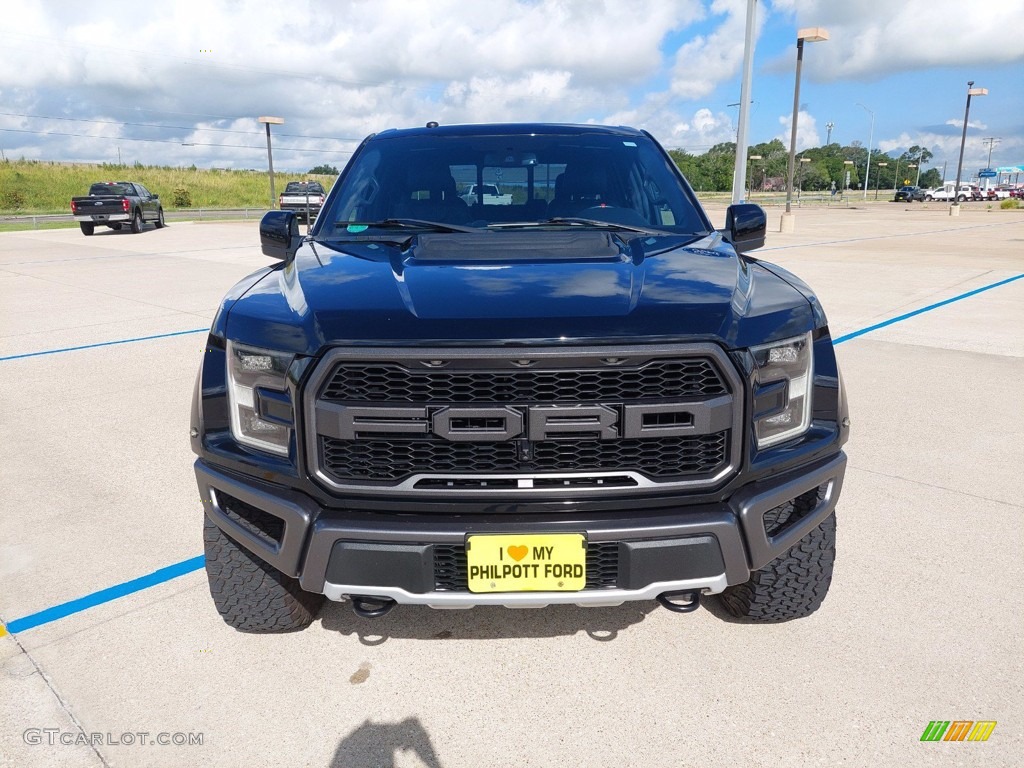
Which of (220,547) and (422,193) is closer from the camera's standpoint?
(220,547)

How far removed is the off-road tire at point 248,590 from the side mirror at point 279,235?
49.5 inches

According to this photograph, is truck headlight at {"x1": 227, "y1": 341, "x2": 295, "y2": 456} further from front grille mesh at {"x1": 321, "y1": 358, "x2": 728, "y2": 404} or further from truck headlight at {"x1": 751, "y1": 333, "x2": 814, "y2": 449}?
truck headlight at {"x1": 751, "y1": 333, "x2": 814, "y2": 449}

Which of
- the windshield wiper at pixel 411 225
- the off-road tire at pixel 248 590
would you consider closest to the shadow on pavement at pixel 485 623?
the off-road tire at pixel 248 590

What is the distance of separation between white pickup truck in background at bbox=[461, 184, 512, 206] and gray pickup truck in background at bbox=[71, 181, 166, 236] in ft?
76.7

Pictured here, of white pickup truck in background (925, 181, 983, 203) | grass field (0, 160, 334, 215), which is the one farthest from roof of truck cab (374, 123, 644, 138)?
white pickup truck in background (925, 181, 983, 203)

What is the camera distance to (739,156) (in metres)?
16.1

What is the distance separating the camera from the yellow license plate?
2.11m

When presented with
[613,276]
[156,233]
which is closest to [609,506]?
[613,276]

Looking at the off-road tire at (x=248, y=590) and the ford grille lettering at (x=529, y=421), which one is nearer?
the ford grille lettering at (x=529, y=421)

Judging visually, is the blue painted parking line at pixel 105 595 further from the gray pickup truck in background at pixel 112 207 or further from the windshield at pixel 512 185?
the gray pickup truck in background at pixel 112 207

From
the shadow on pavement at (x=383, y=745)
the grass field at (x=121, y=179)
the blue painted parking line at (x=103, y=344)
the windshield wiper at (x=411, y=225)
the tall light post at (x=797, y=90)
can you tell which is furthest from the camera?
the grass field at (x=121, y=179)

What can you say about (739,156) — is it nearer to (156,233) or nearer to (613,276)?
(613,276)

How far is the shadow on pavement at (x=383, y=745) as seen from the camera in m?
2.18

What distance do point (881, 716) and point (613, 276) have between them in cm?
151
